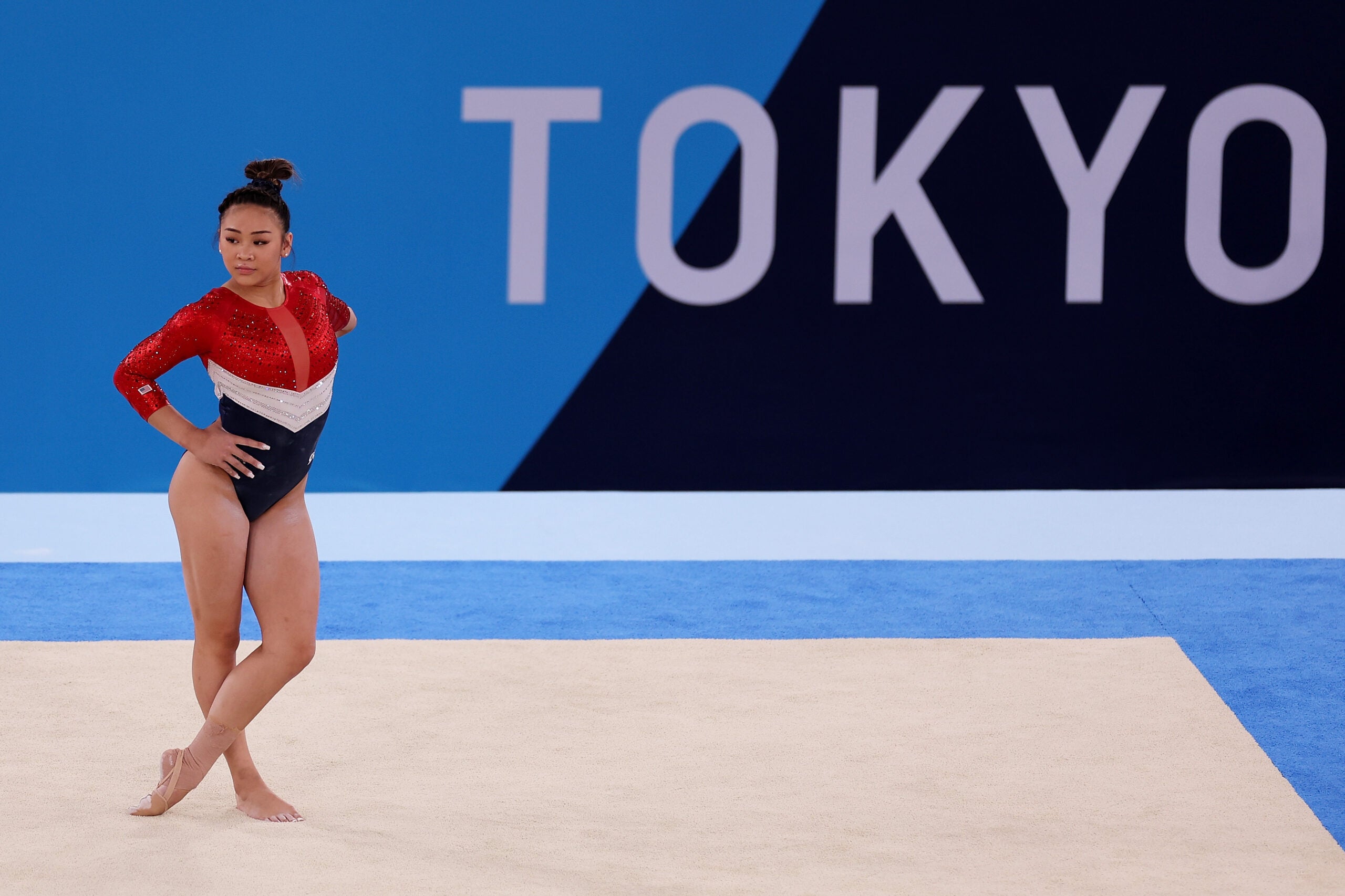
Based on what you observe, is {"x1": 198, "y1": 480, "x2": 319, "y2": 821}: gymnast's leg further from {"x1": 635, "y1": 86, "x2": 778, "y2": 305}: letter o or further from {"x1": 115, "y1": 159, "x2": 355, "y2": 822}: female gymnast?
{"x1": 635, "y1": 86, "x2": 778, "y2": 305}: letter o

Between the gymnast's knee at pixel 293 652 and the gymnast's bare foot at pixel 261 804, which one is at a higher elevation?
the gymnast's knee at pixel 293 652

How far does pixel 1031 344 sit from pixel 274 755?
3.96 meters

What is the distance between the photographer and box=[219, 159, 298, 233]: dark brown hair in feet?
10.5

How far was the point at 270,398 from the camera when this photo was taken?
3219 mm

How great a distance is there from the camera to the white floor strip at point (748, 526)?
5855 mm

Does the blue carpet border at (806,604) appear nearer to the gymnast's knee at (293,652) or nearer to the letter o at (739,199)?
the letter o at (739,199)

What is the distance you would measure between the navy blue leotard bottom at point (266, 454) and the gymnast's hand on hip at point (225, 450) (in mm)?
12

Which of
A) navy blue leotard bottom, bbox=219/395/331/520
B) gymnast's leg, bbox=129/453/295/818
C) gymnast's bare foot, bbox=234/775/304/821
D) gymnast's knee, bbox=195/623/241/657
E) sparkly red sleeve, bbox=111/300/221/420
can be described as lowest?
gymnast's bare foot, bbox=234/775/304/821

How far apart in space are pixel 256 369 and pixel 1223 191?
4.71 metres

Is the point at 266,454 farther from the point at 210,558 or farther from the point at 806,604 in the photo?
the point at 806,604

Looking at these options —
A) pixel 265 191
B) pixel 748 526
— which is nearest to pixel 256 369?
pixel 265 191

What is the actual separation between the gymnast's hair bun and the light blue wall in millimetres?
3272

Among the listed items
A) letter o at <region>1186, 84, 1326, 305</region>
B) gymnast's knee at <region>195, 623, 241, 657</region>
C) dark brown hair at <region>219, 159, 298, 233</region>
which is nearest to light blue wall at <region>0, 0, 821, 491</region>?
letter o at <region>1186, 84, 1326, 305</region>

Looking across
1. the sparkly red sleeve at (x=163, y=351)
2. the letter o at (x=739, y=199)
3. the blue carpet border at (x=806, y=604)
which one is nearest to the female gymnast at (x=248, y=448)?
the sparkly red sleeve at (x=163, y=351)
